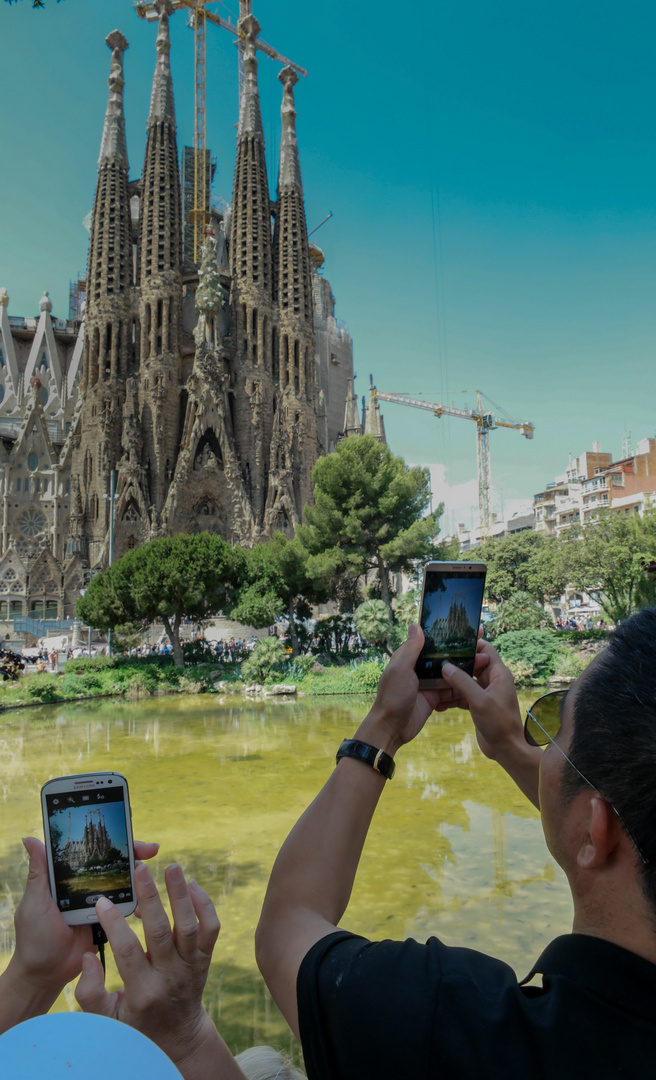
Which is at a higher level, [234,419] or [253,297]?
[253,297]

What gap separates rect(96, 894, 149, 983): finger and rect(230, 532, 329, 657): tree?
20.5m

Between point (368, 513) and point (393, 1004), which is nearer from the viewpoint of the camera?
point (393, 1004)

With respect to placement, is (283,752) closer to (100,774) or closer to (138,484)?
(100,774)

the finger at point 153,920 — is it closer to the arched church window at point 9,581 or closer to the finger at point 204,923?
the finger at point 204,923

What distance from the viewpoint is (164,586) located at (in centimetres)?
2062

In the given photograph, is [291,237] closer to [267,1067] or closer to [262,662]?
[262,662]

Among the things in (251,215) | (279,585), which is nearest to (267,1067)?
(279,585)

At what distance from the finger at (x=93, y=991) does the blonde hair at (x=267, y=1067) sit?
34.4 inches

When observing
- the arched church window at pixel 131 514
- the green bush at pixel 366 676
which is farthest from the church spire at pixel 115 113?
the green bush at pixel 366 676

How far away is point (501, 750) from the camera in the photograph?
1503 mm

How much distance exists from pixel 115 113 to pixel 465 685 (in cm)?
4332

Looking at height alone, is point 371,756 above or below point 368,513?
below

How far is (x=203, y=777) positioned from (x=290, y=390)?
1132 inches

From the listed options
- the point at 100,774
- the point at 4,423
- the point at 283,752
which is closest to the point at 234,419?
the point at 4,423
